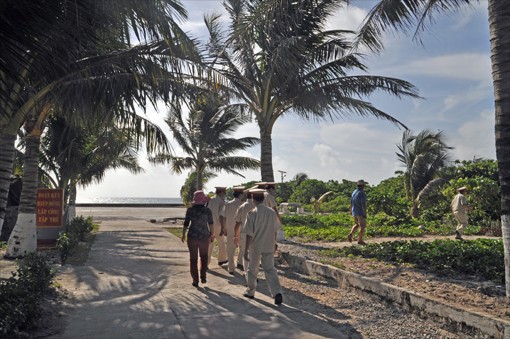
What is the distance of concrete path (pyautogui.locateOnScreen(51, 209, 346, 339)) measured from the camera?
16.0 ft

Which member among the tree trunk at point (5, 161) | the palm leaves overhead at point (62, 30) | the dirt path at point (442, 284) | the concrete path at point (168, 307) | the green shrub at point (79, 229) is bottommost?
the concrete path at point (168, 307)

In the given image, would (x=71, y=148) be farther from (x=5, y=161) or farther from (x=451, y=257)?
(x=451, y=257)

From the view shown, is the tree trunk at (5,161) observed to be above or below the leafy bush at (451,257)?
above

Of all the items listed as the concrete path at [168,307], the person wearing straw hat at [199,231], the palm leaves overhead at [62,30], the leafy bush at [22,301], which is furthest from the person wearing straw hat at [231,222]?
the leafy bush at [22,301]

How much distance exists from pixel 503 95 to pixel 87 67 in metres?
6.59

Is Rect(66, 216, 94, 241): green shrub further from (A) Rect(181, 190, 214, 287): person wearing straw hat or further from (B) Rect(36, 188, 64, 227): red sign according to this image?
(A) Rect(181, 190, 214, 287): person wearing straw hat

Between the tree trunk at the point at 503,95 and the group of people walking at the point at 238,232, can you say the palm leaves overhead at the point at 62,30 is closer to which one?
the group of people walking at the point at 238,232

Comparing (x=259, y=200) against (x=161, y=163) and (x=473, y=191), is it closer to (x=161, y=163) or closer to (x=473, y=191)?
(x=473, y=191)

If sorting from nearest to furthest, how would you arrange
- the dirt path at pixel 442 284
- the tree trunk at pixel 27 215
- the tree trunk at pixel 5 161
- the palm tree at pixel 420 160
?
1. the dirt path at pixel 442 284
2. the tree trunk at pixel 5 161
3. the tree trunk at pixel 27 215
4. the palm tree at pixel 420 160

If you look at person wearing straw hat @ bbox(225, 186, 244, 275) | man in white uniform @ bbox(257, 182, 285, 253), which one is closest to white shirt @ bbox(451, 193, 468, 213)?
man in white uniform @ bbox(257, 182, 285, 253)

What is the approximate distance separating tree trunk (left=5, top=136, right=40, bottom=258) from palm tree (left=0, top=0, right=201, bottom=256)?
0.07 feet

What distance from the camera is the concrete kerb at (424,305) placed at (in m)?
4.62

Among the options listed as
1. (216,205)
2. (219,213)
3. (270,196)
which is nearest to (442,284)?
(270,196)

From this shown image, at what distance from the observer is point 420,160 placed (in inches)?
811
